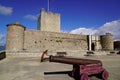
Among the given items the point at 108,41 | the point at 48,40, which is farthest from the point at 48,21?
the point at 108,41

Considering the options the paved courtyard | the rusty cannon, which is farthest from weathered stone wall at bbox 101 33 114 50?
the rusty cannon

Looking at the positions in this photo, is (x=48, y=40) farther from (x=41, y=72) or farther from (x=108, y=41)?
(x=41, y=72)

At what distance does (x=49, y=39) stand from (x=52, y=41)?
61 centimetres

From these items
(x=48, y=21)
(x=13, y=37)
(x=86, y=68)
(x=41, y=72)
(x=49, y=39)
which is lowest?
(x=41, y=72)

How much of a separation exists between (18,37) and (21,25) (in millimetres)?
1661

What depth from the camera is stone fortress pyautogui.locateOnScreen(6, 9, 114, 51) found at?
17.4 m

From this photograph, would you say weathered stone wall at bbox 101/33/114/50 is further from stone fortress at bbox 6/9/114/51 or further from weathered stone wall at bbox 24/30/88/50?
weathered stone wall at bbox 24/30/88/50

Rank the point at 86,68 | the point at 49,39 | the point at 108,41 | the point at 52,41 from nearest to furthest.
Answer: the point at 86,68 < the point at 49,39 < the point at 52,41 < the point at 108,41

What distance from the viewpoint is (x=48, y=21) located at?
2625 cm

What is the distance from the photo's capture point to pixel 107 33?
26438mm

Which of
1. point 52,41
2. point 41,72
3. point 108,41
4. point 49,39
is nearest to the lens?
point 41,72

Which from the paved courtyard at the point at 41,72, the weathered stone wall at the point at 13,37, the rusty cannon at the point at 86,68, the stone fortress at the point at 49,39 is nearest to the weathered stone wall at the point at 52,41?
the stone fortress at the point at 49,39

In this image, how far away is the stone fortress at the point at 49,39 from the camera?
17375 mm

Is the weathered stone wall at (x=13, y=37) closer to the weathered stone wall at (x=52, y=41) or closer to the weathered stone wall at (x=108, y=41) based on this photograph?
the weathered stone wall at (x=52, y=41)
